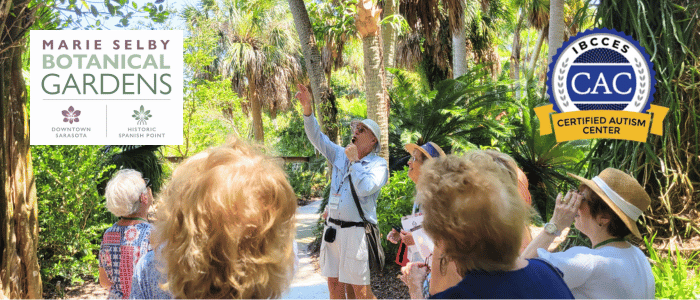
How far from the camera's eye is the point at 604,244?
2.18 m

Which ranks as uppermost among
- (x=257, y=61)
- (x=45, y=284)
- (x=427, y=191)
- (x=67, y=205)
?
(x=257, y=61)

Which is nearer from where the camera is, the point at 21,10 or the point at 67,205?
the point at 21,10

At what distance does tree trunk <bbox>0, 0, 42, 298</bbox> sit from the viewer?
159 inches

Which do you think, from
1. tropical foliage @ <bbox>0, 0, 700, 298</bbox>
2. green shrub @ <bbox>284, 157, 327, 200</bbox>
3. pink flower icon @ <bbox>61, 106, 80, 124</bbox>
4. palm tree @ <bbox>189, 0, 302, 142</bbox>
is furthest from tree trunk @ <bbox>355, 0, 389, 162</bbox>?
palm tree @ <bbox>189, 0, 302, 142</bbox>

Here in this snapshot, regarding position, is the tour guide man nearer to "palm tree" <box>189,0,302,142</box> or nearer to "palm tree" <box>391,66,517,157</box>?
"palm tree" <box>391,66,517,157</box>

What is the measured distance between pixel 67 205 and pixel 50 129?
95 centimetres

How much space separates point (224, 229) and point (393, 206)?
5461 mm

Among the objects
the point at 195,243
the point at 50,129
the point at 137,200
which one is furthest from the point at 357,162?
the point at 50,129

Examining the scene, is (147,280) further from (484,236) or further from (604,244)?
(604,244)

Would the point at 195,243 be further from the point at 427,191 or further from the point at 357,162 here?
the point at 357,162

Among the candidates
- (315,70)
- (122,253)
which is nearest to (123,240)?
(122,253)

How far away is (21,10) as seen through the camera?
155 inches

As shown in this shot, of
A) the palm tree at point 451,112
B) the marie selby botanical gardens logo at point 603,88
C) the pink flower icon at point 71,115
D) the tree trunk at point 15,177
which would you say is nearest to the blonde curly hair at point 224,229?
the tree trunk at point 15,177

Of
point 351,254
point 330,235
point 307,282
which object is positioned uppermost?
point 330,235
